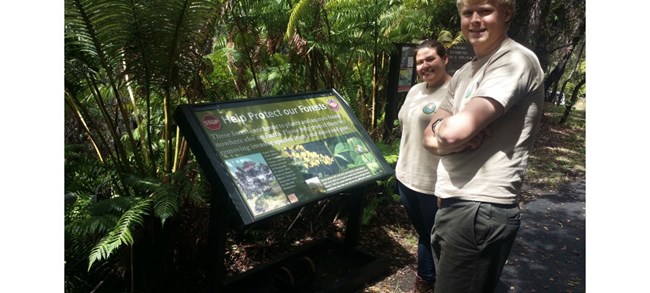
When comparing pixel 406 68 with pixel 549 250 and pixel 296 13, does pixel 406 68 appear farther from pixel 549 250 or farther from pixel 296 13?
pixel 549 250

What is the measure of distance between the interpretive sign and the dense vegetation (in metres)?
0.40

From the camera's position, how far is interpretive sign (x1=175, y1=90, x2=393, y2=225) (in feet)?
7.50

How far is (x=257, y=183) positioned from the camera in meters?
2.35

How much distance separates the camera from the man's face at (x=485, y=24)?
1686 millimetres

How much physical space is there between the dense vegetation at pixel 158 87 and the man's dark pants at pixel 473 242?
1396 mm

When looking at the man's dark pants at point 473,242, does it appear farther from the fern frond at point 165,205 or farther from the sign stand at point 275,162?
the fern frond at point 165,205

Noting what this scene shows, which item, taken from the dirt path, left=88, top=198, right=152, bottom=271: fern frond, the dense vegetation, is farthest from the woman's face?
left=88, top=198, right=152, bottom=271: fern frond

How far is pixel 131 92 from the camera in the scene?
11.1 feet

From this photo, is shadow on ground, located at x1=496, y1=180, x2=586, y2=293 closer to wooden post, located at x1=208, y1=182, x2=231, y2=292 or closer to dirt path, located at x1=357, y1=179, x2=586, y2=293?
dirt path, located at x1=357, y1=179, x2=586, y2=293

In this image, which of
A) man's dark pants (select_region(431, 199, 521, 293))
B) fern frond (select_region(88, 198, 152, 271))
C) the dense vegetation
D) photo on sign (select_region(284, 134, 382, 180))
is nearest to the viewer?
man's dark pants (select_region(431, 199, 521, 293))

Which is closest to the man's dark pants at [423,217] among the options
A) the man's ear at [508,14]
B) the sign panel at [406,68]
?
the man's ear at [508,14]

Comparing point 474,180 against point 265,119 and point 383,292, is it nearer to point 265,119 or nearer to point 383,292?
point 265,119

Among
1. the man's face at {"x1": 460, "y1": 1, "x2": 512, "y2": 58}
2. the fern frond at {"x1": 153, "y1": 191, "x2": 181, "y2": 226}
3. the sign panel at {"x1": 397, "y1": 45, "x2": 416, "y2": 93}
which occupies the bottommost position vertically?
the fern frond at {"x1": 153, "y1": 191, "x2": 181, "y2": 226}

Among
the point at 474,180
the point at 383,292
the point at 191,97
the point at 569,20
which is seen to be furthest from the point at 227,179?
the point at 569,20
